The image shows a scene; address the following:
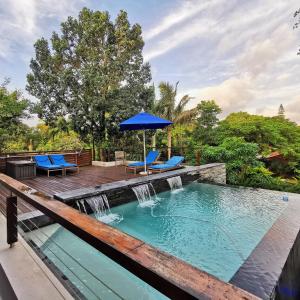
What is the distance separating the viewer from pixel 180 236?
4.64 m

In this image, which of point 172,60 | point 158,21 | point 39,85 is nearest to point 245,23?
point 158,21

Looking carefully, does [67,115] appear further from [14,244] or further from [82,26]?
[14,244]

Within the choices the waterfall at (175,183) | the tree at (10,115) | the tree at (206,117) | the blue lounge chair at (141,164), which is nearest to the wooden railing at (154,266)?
the waterfall at (175,183)

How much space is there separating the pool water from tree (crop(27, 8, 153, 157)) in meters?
7.27

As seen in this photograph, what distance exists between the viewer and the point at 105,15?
13367 mm

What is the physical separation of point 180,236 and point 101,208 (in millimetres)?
2392

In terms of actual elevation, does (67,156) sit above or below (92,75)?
below

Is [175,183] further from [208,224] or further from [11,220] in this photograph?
[11,220]

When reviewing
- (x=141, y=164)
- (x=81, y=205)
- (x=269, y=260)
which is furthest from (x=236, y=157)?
(x=269, y=260)

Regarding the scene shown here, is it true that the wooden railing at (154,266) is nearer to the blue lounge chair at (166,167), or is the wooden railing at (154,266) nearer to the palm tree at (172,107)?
the blue lounge chair at (166,167)

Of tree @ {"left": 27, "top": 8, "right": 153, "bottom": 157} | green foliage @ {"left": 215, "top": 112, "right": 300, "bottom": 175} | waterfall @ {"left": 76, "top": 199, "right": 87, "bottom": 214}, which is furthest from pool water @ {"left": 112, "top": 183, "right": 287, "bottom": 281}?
tree @ {"left": 27, "top": 8, "right": 153, "bottom": 157}

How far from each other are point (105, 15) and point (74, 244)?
13734 millimetres

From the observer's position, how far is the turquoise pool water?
10.4 ft

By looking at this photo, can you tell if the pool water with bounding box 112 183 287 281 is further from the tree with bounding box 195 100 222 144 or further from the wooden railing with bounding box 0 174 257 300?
the tree with bounding box 195 100 222 144
